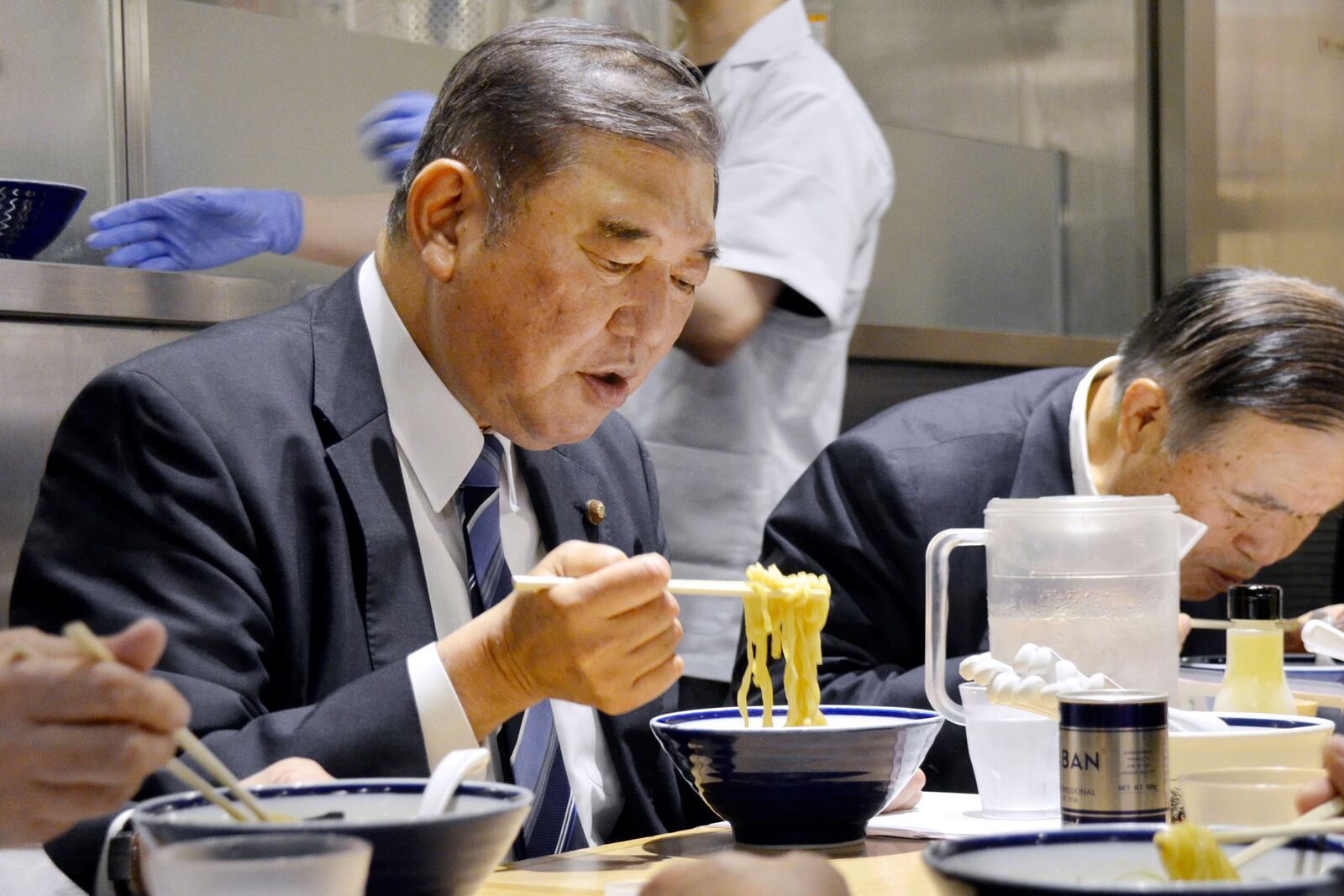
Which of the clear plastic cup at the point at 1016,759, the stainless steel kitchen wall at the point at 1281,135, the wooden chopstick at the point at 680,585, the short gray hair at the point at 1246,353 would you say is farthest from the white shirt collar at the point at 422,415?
the stainless steel kitchen wall at the point at 1281,135

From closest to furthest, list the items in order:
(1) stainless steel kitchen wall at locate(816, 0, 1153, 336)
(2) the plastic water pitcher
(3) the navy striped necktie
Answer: (2) the plastic water pitcher, (3) the navy striped necktie, (1) stainless steel kitchen wall at locate(816, 0, 1153, 336)

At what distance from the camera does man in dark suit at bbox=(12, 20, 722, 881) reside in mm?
1301

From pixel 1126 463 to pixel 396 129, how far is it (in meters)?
1.25

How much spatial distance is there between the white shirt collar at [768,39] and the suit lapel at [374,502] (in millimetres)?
1351

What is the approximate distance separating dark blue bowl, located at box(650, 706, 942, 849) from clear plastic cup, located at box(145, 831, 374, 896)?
1.62 feet

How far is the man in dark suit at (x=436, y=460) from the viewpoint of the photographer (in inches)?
51.2

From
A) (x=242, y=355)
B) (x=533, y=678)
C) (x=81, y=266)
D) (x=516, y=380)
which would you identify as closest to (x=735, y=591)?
(x=533, y=678)

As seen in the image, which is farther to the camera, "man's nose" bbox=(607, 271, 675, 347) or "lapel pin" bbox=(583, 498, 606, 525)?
"lapel pin" bbox=(583, 498, 606, 525)

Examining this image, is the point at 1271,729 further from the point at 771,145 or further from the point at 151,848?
the point at 771,145

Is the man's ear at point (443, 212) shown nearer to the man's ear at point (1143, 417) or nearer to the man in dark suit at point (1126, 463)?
the man in dark suit at point (1126, 463)

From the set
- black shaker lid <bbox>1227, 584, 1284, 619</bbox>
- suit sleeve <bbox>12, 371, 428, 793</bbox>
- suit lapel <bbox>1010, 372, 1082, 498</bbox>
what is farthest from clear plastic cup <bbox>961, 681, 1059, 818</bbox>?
suit lapel <bbox>1010, 372, 1082, 498</bbox>

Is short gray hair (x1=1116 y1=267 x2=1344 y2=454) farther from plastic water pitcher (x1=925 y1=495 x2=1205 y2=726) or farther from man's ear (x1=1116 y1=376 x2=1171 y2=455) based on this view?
plastic water pitcher (x1=925 y1=495 x2=1205 y2=726)

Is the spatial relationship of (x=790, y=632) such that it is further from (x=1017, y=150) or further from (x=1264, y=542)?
(x=1017, y=150)

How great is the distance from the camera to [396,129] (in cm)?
261
